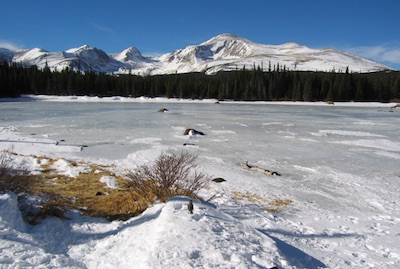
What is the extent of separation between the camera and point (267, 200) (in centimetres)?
871

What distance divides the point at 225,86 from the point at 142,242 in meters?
102

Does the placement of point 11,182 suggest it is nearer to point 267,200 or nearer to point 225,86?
point 267,200

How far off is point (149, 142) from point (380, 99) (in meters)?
102

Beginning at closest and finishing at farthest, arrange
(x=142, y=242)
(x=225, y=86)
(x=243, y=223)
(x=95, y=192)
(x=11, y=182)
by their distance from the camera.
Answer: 1. (x=142, y=242)
2. (x=243, y=223)
3. (x=11, y=182)
4. (x=95, y=192)
5. (x=225, y=86)

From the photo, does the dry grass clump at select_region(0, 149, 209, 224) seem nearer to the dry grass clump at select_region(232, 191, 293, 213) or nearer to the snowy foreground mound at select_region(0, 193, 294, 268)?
the snowy foreground mound at select_region(0, 193, 294, 268)

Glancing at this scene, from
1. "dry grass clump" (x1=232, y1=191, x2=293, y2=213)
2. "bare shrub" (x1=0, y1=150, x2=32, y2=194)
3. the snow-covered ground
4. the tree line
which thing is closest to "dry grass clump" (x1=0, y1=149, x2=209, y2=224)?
"bare shrub" (x1=0, y1=150, x2=32, y2=194)

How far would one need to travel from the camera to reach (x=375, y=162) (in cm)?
1328

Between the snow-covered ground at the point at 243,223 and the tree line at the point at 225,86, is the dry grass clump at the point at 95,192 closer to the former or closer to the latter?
the snow-covered ground at the point at 243,223

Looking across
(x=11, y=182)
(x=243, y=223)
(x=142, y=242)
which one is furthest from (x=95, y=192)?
(x=243, y=223)

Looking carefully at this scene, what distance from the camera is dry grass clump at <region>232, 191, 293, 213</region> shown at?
8102mm

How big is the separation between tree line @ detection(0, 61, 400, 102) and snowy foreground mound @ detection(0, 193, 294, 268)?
95041mm

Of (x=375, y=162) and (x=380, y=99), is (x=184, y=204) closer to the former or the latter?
(x=375, y=162)

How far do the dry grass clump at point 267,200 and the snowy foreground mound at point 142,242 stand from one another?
7.68 ft

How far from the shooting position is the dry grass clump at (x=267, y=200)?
8.10m
